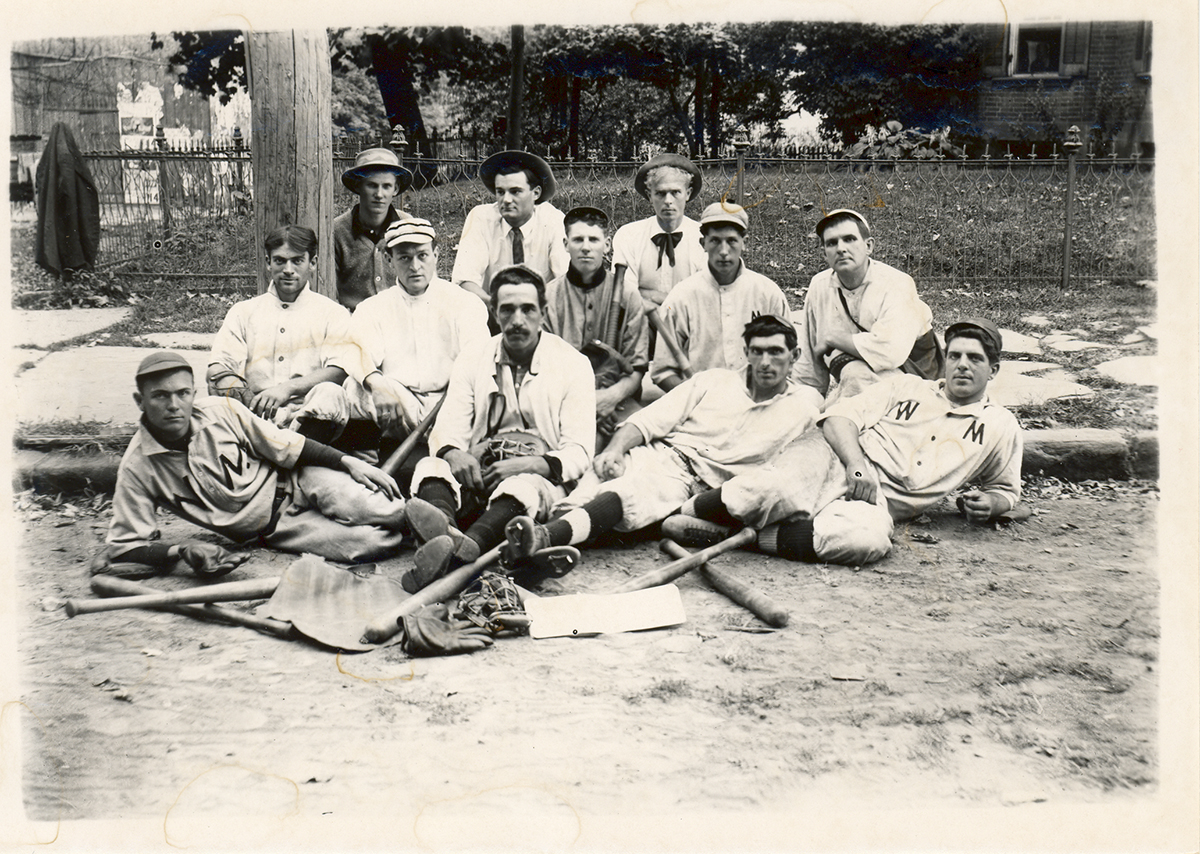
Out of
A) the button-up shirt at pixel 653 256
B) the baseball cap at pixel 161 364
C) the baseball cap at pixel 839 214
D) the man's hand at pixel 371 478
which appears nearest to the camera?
the baseball cap at pixel 161 364

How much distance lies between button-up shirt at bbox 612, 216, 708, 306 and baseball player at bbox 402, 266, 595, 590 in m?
1.01

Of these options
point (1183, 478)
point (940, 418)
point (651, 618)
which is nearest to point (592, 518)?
point (651, 618)

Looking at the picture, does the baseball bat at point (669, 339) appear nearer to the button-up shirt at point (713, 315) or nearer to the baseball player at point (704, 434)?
the button-up shirt at point (713, 315)

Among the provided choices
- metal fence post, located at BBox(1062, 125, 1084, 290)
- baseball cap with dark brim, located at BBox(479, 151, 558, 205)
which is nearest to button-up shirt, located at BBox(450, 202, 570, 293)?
baseball cap with dark brim, located at BBox(479, 151, 558, 205)

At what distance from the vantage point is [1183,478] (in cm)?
516

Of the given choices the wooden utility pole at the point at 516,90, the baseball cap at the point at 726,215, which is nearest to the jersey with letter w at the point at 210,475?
the wooden utility pole at the point at 516,90

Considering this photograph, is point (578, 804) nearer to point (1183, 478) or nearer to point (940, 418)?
point (940, 418)

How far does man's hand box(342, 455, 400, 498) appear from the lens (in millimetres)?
5125

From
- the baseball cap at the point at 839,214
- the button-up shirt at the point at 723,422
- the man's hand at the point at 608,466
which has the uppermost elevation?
the baseball cap at the point at 839,214

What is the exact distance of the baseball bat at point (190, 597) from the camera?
4590 mm

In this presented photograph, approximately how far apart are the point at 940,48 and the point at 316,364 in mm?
3632

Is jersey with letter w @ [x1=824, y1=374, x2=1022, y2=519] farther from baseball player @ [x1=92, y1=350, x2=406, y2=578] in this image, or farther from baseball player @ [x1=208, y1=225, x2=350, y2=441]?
baseball player @ [x1=208, y1=225, x2=350, y2=441]

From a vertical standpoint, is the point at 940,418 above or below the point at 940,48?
below

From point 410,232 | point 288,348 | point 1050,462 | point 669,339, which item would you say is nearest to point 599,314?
point 669,339
